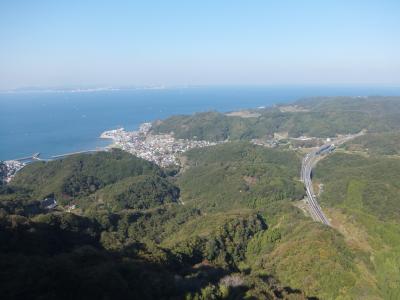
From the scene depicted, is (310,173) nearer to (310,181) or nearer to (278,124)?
(310,181)

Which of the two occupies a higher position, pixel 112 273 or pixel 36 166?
pixel 112 273

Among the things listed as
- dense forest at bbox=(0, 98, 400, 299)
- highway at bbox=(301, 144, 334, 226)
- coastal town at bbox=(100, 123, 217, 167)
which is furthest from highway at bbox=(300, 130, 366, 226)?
coastal town at bbox=(100, 123, 217, 167)

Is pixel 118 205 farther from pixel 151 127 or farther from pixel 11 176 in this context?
pixel 151 127

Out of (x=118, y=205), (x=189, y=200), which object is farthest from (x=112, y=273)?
(x=189, y=200)

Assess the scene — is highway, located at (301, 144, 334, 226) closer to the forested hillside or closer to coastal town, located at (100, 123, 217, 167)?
the forested hillside

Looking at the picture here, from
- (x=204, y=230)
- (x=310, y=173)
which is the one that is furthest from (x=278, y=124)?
(x=204, y=230)

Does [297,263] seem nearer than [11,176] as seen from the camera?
Yes

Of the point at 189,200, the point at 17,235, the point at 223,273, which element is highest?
the point at 17,235
